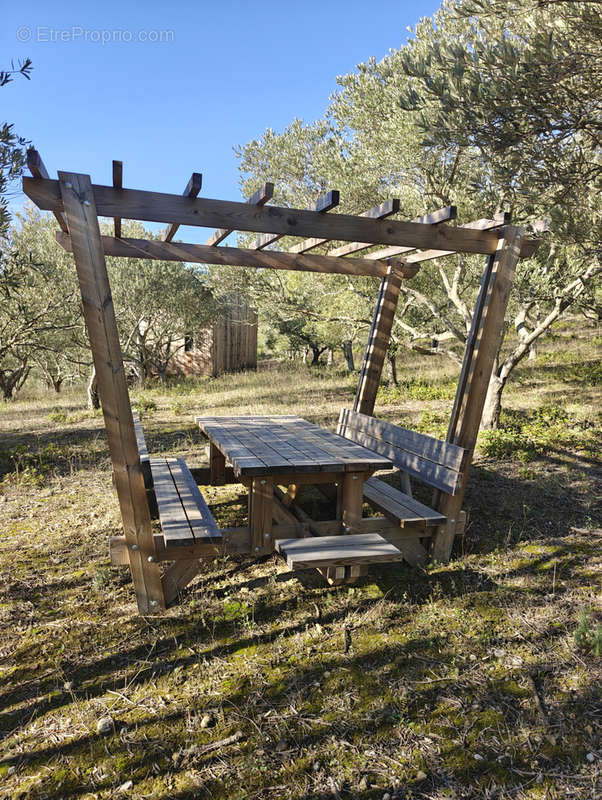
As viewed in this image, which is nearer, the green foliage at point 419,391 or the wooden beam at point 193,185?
the wooden beam at point 193,185

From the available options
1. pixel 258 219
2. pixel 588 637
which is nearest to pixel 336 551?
pixel 588 637

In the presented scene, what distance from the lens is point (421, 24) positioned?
8.09 meters

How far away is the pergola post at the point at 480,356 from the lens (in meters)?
4.22

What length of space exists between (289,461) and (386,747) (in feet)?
6.17

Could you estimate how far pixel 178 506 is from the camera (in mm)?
3965

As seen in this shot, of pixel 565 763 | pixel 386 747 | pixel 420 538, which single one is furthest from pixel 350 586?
pixel 565 763

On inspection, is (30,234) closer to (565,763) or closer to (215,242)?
(215,242)

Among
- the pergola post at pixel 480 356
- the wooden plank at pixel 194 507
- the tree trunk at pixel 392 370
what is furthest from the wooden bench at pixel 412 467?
the tree trunk at pixel 392 370

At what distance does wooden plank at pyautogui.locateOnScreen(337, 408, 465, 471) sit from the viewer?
4.29 metres

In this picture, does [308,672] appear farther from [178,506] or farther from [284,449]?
[284,449]

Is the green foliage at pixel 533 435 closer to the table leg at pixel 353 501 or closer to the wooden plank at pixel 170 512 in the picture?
the table leg at pixel 353 501

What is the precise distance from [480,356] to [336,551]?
82.6 inches

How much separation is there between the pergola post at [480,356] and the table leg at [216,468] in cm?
255

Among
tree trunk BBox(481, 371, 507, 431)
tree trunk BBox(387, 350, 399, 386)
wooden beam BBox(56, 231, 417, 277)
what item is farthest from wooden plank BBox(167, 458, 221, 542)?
tree trunk BBox(387, 350, 399, 386)
